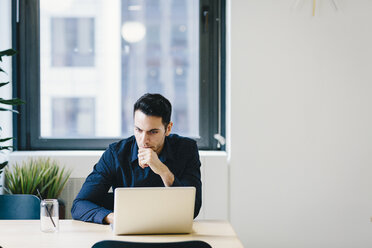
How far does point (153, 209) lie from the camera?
1.88 m

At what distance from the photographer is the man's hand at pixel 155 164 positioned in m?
2.28

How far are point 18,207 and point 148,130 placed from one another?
798 mm

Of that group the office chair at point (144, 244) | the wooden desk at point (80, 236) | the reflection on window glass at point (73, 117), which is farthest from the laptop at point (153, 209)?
the reflection on window glass at point (73, 117)

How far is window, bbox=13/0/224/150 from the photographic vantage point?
382 cm

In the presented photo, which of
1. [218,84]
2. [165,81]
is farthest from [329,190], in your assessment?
[165,81]

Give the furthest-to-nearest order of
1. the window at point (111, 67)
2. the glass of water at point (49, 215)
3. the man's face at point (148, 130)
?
the window at point (111, 67) < the man's face at point (148, 130) < the glass of water at point (49, 215)

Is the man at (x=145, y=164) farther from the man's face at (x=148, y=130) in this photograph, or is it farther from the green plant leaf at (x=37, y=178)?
the green plant leaf at (x=37, y=178)

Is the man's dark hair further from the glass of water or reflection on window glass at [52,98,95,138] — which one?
reflection on window glass at [52,98,95,138]

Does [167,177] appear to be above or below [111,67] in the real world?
below

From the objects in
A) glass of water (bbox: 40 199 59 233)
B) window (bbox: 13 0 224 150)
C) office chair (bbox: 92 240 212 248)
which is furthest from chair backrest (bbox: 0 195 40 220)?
window (bbox: 13 0 224 150)

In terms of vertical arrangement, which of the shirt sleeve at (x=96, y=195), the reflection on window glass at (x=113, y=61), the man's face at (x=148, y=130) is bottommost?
the shirt sleeve at (x=96, y=195)

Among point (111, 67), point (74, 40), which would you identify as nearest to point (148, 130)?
point (111, 67)

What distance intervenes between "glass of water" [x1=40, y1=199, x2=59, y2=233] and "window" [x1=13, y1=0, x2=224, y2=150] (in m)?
1.81

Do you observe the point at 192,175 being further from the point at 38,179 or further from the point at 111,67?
the point at 111,67
